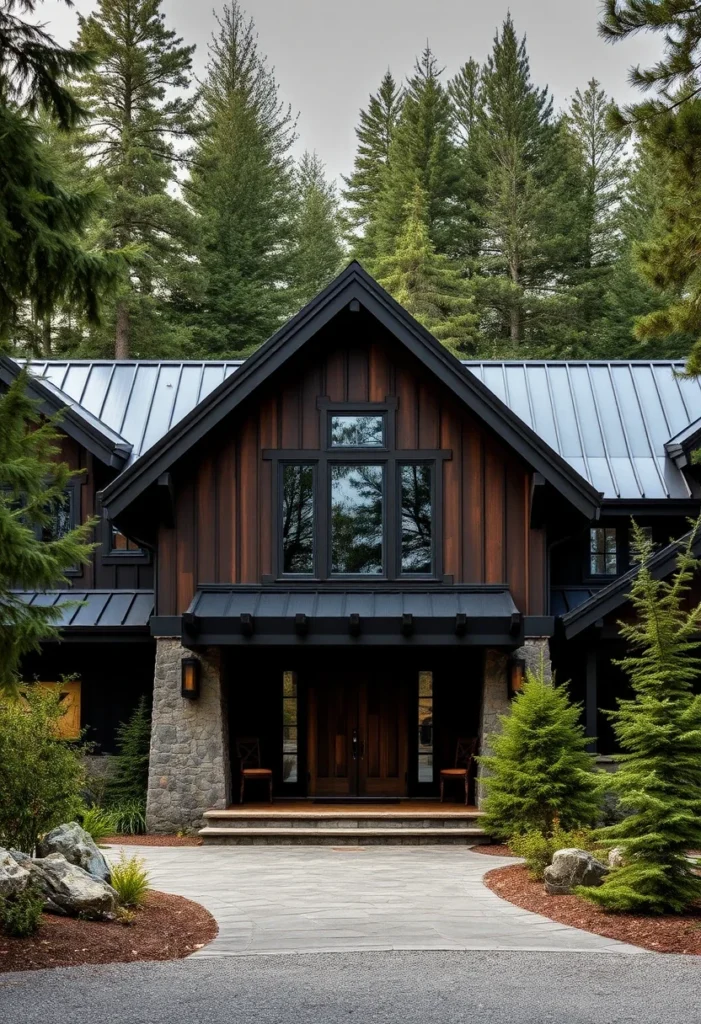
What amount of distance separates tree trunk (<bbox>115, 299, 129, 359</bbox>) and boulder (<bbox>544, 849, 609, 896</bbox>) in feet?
78.6

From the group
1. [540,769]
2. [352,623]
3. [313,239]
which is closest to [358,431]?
[352,623]

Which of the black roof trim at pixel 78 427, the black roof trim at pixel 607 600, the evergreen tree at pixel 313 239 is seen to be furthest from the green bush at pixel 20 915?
the evergreen tree at pixel 313 239

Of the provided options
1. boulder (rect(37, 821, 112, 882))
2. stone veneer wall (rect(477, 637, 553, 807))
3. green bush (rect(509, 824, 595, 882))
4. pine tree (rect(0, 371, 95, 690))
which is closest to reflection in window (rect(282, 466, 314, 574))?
stone veneer wall (rect(477, 637, 553, 807))

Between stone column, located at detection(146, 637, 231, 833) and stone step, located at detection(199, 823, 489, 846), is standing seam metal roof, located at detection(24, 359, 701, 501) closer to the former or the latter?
stone column, located at detection(146, 637, 231, 833)

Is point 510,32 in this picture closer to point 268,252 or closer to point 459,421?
point 268,252

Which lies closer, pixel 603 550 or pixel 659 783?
pixel 659 783

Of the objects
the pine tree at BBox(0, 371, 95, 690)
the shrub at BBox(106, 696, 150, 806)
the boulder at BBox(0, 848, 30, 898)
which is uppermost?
the pine tree at BBox(0, 371, 95, 690)

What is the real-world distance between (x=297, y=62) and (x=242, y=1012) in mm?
38904

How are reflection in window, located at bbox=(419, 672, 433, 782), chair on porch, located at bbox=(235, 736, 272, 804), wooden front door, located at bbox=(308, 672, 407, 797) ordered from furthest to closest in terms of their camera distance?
reflection in window, located at bbox=(419, 672, 433, 782), wooden front door, located at bbox=(308, 672, 407, 797), chair on porch, located at bbox=(235, 736, 272, 804)

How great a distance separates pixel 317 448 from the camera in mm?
17078

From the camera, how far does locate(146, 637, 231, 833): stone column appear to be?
16391 mm

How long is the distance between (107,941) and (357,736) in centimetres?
994

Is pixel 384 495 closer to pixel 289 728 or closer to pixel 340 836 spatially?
pixel 289 728

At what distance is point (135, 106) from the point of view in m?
33.3
